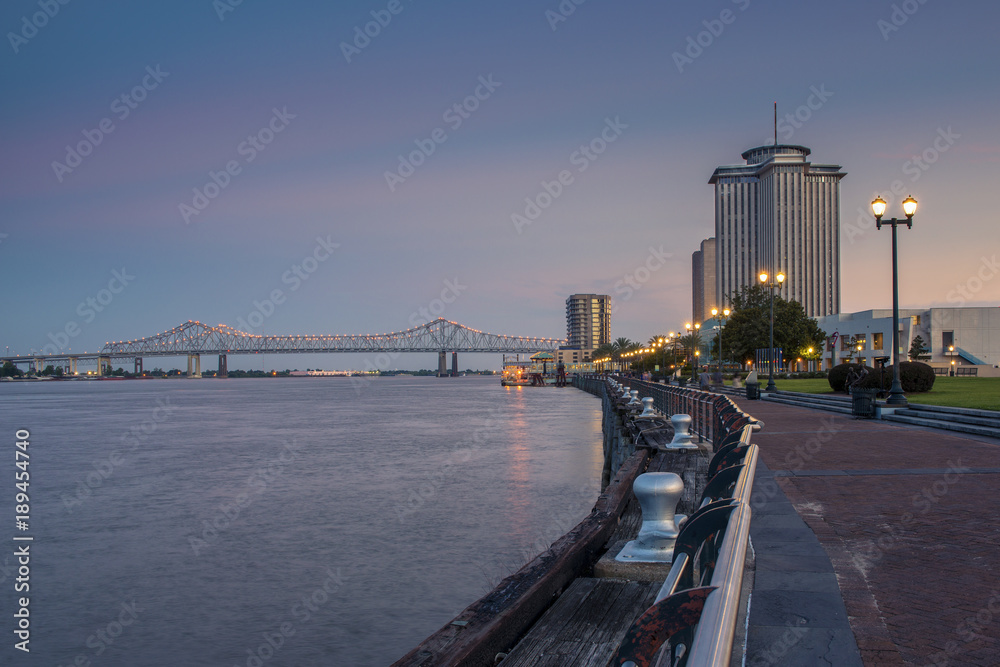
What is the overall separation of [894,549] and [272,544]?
33.2 feet

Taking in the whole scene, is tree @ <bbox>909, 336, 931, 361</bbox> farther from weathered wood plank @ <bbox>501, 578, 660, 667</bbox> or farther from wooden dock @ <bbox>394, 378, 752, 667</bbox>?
weathered wood plank @ <bbox>501, 578, 660, 667</bbox>

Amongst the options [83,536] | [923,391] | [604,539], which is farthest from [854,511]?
[923,391]

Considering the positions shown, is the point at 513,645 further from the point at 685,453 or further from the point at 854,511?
the point at 685,453

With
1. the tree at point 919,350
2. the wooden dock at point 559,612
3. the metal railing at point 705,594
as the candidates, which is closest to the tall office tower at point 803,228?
the tree at point 919,350

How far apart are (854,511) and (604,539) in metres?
3.06

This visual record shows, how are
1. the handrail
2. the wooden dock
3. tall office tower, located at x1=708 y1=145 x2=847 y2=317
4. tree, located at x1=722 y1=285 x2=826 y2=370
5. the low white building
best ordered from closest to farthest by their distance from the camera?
1. the handrail
2. the wooden dock
3. tree, located at x1=722 y1=285 x2=826 y2=370
4. the low white building
5. tall office tower, located at x1=708 y1=145 x2=847 y2=317

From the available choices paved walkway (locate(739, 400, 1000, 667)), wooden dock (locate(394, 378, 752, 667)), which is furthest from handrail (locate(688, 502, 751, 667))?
paved walkway (locate(739, 400, 1000, 667))

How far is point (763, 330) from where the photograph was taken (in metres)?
71.2

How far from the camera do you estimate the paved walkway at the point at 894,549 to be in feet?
13.1

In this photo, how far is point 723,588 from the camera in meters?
1.72

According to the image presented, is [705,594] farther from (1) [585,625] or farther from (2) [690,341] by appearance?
(2) [690,341]

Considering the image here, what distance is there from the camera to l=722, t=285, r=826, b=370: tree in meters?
71.7

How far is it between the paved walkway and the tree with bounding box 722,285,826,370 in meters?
61.6

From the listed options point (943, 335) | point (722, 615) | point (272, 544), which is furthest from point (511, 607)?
point (943, 335)
